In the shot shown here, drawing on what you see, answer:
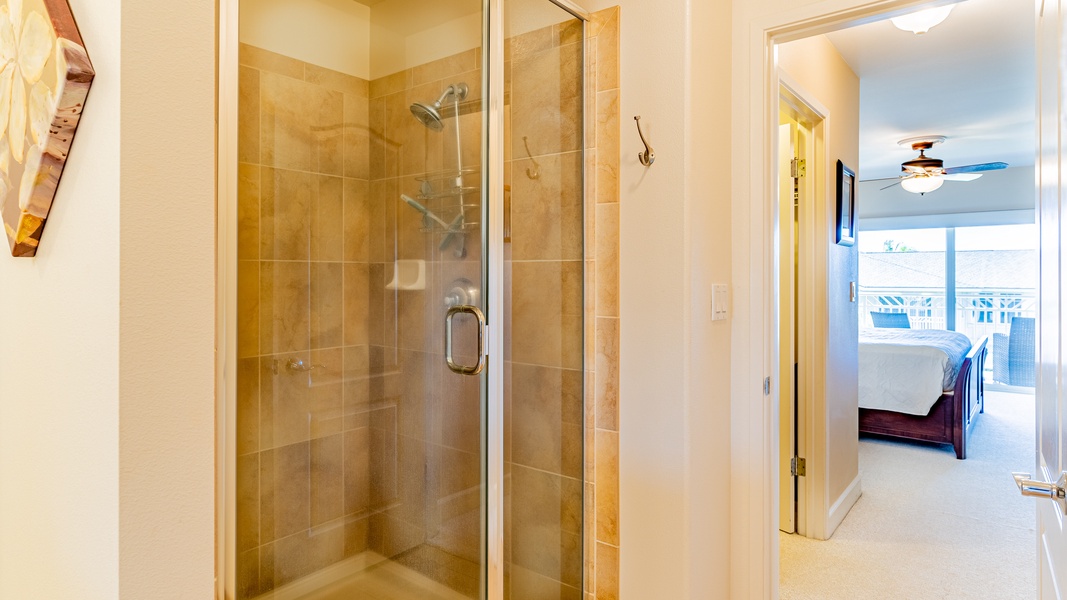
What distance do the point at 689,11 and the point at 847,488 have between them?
2.87m

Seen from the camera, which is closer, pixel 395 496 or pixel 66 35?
pixel 66 35

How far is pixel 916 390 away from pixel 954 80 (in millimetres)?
2268

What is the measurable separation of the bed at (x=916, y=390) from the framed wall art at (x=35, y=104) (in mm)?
5217

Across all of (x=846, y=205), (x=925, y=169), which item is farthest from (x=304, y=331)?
(x=925, y=169)

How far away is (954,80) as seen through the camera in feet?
13.1

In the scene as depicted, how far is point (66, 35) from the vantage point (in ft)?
2.99

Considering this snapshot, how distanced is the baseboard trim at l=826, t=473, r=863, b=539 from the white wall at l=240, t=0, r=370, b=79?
120 inches

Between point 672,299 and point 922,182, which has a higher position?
point 922,182

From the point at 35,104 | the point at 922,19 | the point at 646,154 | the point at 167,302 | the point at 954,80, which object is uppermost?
the point at 954,80

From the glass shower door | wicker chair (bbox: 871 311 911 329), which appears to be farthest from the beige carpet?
wicker chair (bbox: 871 311 911 329)

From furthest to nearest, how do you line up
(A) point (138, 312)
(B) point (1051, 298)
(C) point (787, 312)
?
(C) point (787, 312), (B) point (1051, 298), (A) point (138, 312)

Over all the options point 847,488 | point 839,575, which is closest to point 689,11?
point 839,575

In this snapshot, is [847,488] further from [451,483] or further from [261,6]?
[261,6]

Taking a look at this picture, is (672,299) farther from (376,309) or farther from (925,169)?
(925,169)
